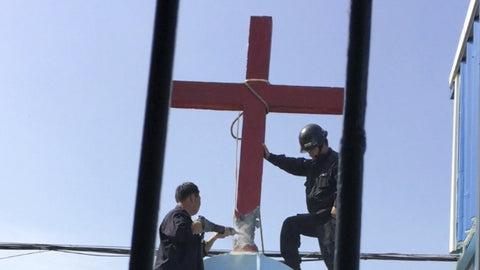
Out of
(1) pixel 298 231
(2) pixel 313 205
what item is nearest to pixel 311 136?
(2) pixel 313 205

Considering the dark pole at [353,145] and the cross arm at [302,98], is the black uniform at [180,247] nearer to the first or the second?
the cross arm at [302,98]

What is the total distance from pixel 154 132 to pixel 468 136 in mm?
6754

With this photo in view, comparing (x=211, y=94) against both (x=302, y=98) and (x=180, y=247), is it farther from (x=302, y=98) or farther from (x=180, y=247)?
(x=180, y=247)

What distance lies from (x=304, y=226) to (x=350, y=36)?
4281 millimetres

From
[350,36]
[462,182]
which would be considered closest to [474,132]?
[462,182]

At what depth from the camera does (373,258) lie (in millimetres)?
6480

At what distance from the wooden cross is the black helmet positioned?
572mm

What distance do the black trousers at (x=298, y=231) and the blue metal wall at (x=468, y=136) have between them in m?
2.08

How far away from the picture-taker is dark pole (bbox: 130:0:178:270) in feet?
6.11

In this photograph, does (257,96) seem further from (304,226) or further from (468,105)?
(468,105)

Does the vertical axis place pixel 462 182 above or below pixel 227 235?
above

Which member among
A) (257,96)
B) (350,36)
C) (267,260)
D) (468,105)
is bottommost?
(267,260)

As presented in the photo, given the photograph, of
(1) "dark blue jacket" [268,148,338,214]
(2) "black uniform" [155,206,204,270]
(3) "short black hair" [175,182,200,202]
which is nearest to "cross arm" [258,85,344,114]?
(1) "dark blue jacket" [268,148,338,214]

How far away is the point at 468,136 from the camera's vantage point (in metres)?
8.25
